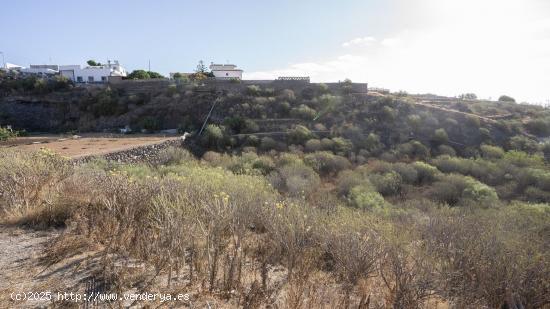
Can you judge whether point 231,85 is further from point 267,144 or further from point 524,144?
point 524,144

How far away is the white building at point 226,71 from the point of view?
46.1m

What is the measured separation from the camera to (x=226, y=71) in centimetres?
4719

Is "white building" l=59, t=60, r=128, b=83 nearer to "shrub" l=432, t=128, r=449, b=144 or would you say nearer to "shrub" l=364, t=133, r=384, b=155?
"shrub" l=364, t=133, r=384, b=155

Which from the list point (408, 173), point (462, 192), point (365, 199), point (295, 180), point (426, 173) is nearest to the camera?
point (365, 199)

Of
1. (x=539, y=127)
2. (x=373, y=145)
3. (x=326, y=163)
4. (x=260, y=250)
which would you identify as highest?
(x=539, y=127)

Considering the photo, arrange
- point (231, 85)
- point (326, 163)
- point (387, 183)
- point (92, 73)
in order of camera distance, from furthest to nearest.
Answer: point (92, 73) < point (231, 85) < point (326, 163) < point (387, 183)

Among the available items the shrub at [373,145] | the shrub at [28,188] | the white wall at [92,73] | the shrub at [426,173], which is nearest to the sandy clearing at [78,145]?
the shrub at [28,188]

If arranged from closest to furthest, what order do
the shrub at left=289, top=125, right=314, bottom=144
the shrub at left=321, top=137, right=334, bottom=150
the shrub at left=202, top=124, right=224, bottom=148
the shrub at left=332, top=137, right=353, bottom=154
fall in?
the shrub at left=332, top=137, right=353, bottom=154
the shrub at left=321, top=137, right=334, bottom=150
the shrub at left=202, top=124, right=224, bottom=148
the shrub at left=289, top=125, right=314, bottom=144

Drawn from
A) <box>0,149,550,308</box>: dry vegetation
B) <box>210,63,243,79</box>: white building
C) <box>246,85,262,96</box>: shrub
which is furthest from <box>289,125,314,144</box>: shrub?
<box>210,63,243,79</box>: white building

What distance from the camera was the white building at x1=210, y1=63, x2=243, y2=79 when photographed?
151ft

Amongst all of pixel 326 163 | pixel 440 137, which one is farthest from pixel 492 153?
pixel 326 163

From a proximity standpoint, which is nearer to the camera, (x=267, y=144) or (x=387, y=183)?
(x=387, y=183)

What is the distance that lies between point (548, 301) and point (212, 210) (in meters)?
4.27

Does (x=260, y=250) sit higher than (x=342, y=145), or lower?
higher
